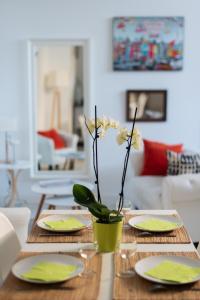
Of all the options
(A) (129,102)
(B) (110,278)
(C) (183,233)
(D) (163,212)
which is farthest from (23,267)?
(A) (129,102)

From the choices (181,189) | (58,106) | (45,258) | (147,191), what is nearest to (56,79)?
(58,106)

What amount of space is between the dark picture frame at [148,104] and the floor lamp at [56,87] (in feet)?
2.54

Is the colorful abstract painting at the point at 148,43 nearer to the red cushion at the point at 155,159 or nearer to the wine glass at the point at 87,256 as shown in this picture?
the red cushion at the point at 155,159

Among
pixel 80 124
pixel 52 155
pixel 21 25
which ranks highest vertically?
pixel 21 25

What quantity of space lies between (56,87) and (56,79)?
92mm

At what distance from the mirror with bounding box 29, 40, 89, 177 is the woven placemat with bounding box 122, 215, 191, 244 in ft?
10.7

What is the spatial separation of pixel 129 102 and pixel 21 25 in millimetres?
1463

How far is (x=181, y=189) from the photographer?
3705mm

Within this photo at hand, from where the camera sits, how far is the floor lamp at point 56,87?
17.4 feet

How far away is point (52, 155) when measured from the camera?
542 centimetres

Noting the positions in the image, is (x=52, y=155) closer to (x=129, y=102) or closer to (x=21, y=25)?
(x=129, y=102)

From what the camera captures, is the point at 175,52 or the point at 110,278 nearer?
the point at 110,278

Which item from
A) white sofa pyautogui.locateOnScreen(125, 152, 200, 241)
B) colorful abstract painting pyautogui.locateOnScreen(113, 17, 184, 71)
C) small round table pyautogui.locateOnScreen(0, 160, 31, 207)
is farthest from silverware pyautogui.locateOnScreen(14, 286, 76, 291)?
colorful abstract painting pyautogui.locateOnScreen(113, 17, 184, 71)

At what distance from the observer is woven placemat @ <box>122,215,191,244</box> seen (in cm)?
198
